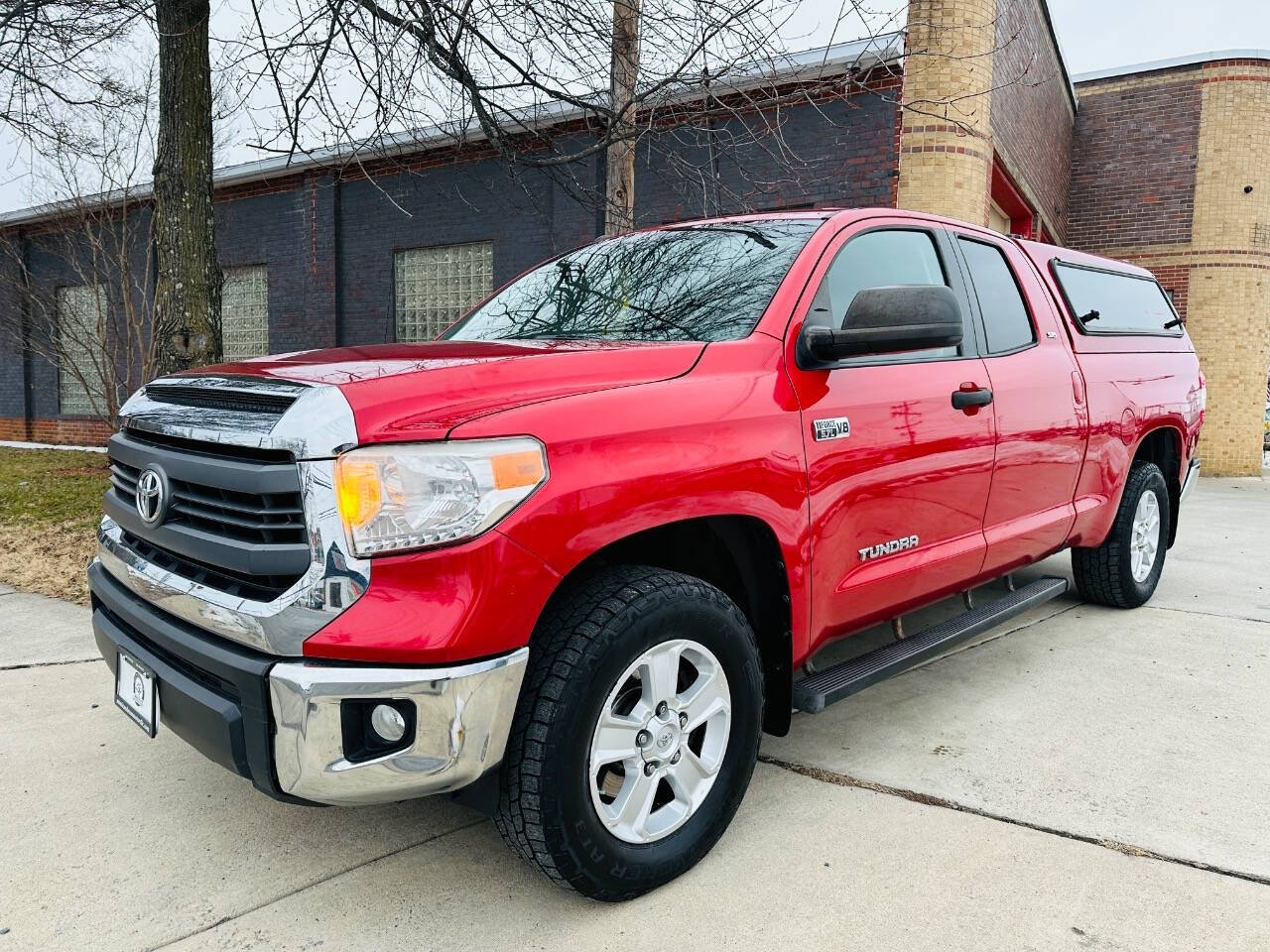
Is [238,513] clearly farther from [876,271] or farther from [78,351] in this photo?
[78,351]

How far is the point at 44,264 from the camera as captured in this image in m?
16.4

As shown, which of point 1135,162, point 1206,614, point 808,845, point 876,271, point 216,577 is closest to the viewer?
point 216,577

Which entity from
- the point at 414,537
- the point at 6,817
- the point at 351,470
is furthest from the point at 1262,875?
the point at 6,817

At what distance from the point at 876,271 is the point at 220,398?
2.19 meters

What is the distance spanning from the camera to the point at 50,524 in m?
7.30

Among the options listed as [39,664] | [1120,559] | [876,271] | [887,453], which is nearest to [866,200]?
[1120,559]

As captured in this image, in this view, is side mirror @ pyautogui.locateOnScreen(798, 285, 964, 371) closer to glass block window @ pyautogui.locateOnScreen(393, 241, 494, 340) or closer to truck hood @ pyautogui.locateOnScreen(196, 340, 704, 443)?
truck hood @ pyautogui.locateOnScreen(196, 340, 704, 443)

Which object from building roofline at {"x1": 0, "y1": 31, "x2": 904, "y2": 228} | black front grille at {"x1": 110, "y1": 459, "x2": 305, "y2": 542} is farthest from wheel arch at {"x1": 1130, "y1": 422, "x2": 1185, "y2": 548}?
black front grille at {"x1": 110, "y1": 459, "x2": 305, "y2": 542}

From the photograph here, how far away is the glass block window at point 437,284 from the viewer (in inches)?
461

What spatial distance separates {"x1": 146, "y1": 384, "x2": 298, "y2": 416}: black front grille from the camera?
2141 millimetres

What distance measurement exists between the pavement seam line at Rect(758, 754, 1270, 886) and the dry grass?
14.2ft

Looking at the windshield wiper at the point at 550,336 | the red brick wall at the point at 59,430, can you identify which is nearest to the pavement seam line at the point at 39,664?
the windshield wiper at the point at 550,336

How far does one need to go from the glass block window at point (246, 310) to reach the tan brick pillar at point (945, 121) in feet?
31.3

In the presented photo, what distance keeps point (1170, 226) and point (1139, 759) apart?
14.0m
